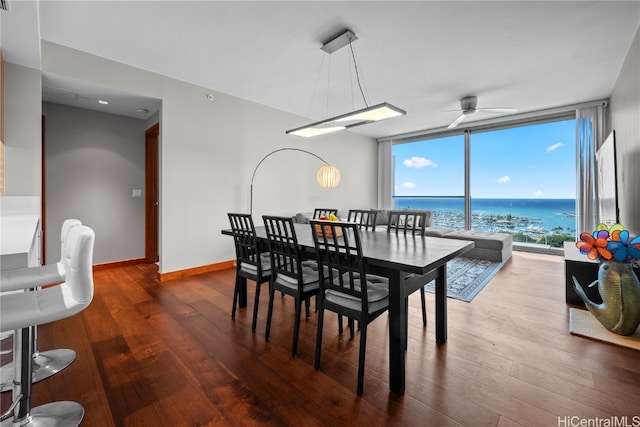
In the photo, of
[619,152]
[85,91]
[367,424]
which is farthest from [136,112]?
[619,152]

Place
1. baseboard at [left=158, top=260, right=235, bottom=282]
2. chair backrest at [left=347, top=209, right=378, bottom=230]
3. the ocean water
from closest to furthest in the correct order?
chair backrest at [left=347, top=209, right=378, bottom=230], baseboard at [left=158, top=260, right=235, bottom=282], the ocean water

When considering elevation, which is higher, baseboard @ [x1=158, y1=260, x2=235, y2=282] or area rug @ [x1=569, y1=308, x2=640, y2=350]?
baseboard @ [x1=158, y1=260, x2=235, y2=282]

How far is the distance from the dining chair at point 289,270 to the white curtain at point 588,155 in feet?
17.0

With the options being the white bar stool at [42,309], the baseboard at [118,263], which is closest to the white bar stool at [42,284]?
the white bar stool at [42,309]

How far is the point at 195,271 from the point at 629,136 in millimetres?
5590

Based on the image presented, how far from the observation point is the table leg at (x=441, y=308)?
7.04 ft

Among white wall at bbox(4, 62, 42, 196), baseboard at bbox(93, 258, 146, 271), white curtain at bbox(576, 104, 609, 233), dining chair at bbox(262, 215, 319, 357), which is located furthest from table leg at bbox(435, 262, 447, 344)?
baseboard at bbox(93, 258, 146, 271)

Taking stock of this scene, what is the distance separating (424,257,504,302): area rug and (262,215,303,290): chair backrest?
68.4 inches

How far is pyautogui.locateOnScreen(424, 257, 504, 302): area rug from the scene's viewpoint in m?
3.30

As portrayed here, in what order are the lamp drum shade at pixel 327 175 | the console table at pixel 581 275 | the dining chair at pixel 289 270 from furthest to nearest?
the lamp drum shade at pixel 327 175 → the console table at pixel 581 275 → the dining chair at pixel 289 270

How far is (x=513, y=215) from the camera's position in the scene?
6613 mm

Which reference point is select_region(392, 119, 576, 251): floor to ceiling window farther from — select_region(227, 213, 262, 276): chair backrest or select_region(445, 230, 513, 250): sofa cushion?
select_region(227, 213, 262, 276): chair backrest

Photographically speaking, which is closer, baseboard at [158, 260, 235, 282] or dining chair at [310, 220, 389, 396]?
dining chair at [310, 220, 389, 396]

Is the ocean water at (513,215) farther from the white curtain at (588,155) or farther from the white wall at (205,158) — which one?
the white wall at (205,158)
